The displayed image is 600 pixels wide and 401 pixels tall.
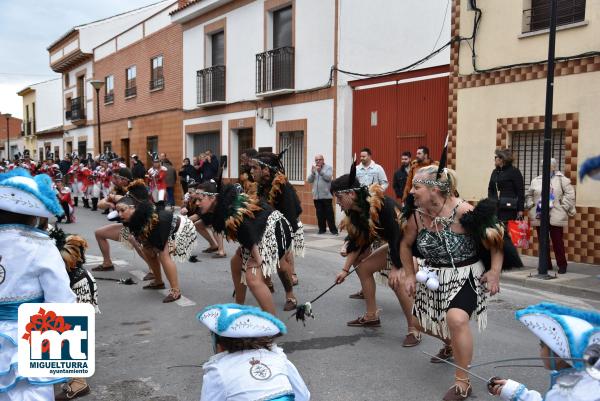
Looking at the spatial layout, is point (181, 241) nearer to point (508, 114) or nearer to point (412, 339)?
point (412, 339)

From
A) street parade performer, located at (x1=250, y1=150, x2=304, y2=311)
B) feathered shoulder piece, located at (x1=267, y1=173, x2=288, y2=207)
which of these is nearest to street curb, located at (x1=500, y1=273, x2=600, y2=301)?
street parade performer, located at (x1=250, y1=150, x2=304, y2=311)

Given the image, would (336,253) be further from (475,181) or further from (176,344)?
(176,344)

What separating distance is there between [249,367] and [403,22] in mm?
12068

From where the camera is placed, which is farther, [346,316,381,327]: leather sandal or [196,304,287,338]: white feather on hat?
[346,316,381,327]: leather sandal

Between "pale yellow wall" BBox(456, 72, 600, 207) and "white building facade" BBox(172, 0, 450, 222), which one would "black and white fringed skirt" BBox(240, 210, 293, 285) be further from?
"white building facade" BBox(172, 0, 450, 222)

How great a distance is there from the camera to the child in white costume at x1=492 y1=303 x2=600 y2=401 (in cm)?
214

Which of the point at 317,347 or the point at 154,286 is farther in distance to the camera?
the point at 154,286

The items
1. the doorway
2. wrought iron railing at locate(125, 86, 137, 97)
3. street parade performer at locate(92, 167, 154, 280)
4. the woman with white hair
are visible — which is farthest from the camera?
wrought iron railing at locate(125, 86, 137, 97)

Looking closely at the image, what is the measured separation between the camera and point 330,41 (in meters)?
15.1

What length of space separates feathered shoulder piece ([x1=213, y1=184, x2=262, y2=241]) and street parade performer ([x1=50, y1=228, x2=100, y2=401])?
1183 mm

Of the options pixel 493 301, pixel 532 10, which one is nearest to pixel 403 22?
pixel 532 10

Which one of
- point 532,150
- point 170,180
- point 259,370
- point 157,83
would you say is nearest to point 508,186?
point 532,150

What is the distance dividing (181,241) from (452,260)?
394 cm

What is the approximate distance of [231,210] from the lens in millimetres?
5215
